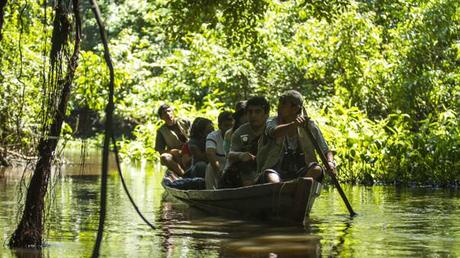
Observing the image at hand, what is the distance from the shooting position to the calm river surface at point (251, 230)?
312 inches

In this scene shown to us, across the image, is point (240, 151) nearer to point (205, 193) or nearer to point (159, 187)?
point (205, 193)

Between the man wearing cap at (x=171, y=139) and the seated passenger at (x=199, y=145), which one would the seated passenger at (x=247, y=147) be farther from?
the man wearing cap at (x=171, y=139)

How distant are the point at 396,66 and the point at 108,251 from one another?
12374mm

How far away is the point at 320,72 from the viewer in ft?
74.8

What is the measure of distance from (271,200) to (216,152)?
7.02ft

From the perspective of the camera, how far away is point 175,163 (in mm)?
14508

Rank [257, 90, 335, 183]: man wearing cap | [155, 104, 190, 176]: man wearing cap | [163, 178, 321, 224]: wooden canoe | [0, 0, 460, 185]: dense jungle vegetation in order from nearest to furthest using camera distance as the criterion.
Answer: [163, 178, 321, 224]: wooden canoe
[257, 90, 335, 183]: man wearing cap
[0, 0, 460, 185]: dense jungle vegetation
[155, 104, 190, 176]: man wearing cap

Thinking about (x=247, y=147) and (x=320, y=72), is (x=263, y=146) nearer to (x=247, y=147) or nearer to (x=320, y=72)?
(x=247, y=147)

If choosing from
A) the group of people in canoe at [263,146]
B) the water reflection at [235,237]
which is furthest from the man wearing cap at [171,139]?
the water reflection at [235,237]

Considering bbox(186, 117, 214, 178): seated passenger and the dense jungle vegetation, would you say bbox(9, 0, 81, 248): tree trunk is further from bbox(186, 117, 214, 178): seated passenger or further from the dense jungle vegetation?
bbox(186, 117, 214, 178): seated passenger

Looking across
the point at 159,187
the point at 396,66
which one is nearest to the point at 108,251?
the point at 159,187

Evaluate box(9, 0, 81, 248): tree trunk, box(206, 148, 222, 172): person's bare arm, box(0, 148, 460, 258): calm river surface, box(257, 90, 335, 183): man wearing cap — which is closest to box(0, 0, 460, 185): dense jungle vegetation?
box(0, 148, 460, 258): calm river surface

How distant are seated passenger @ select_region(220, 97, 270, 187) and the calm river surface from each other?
1.78 feet

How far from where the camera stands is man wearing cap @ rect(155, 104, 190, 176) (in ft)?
47.5
